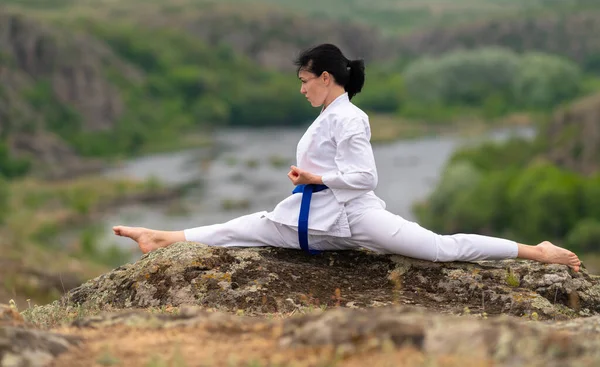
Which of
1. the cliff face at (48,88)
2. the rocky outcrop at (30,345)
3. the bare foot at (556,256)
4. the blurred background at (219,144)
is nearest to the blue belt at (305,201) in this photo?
the bare foot at (556,256)

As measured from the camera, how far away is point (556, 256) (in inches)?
326

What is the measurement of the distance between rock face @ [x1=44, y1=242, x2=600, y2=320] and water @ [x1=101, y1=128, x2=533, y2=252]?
81012 millimetres

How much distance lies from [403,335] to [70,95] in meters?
167

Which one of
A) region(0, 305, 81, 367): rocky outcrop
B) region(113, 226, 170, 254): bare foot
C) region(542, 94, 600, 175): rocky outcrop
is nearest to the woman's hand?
region(113, 226, 170, 254): bare foot

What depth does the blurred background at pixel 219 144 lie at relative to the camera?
92.0 m

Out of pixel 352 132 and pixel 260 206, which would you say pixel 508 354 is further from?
pixel 260 206

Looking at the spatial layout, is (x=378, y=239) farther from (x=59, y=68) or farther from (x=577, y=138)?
(x=59, y=68)

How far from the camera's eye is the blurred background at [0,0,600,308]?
302 ft

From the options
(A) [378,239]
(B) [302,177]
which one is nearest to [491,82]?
(A) [378,239]

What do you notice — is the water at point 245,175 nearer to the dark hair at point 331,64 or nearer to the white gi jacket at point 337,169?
the white gi jacket at point 337,169

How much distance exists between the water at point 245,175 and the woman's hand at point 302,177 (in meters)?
81.7

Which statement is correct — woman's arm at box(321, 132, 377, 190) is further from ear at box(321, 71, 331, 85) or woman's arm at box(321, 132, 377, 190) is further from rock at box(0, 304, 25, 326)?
rock at box(0, 304, 25, 326)

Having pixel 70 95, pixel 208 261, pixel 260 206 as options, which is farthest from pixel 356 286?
pixel 70 95

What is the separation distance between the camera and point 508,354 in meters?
4.39
